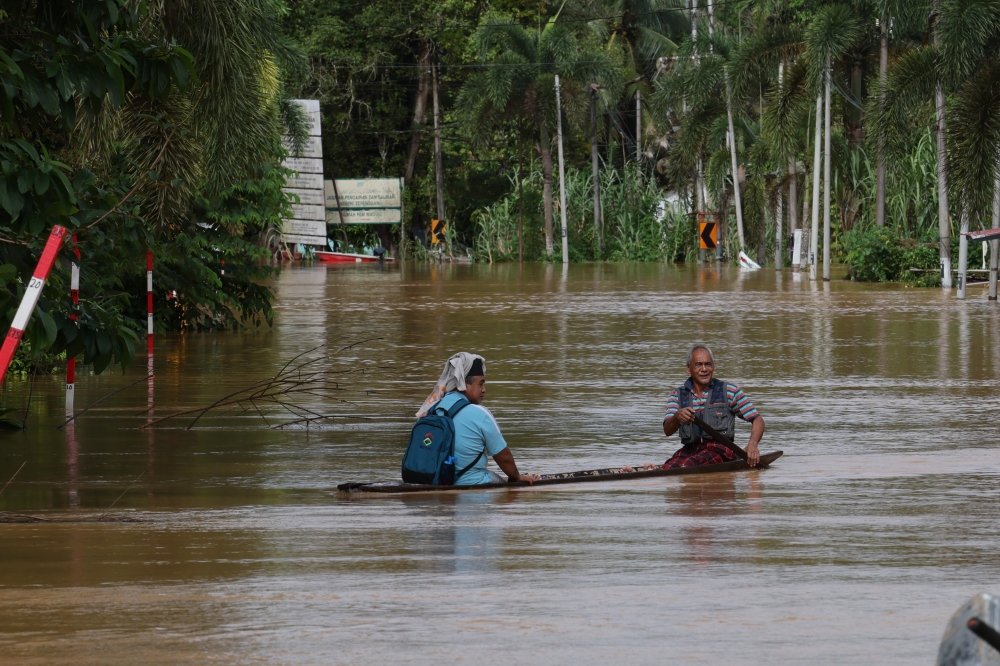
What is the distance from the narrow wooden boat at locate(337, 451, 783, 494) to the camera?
29.2 feet

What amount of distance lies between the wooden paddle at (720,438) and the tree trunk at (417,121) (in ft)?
201

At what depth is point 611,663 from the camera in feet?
16.6

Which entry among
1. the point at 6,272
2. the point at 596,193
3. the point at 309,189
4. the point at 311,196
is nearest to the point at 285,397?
the point at 6,272

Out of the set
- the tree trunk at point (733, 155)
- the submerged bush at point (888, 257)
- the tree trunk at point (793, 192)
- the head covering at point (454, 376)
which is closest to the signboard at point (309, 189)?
the tree trunk at point (733, 155)

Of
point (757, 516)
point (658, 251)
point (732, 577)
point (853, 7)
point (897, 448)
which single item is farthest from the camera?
point (658, 251)

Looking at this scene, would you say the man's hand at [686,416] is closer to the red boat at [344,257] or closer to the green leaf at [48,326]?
the green leaf at [48,326]

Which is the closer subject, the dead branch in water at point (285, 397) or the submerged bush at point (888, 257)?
the dead branch in water at point (285, 397)

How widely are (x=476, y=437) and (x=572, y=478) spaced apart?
2.77ft

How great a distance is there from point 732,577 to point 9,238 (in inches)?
202

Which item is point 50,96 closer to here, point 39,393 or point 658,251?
point 39,393

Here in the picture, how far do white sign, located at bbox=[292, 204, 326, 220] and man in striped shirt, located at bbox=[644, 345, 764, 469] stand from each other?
53.8m

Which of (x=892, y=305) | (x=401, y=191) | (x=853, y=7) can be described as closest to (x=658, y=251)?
(x=401, y=191)

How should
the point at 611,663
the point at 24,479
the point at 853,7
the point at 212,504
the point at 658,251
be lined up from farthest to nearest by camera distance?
1. the point at 658,251
2. the point at 853,7
3. the point at 24,479
4. the point at 212,504
5. the point at 611,663

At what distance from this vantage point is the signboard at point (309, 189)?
2387 inches
